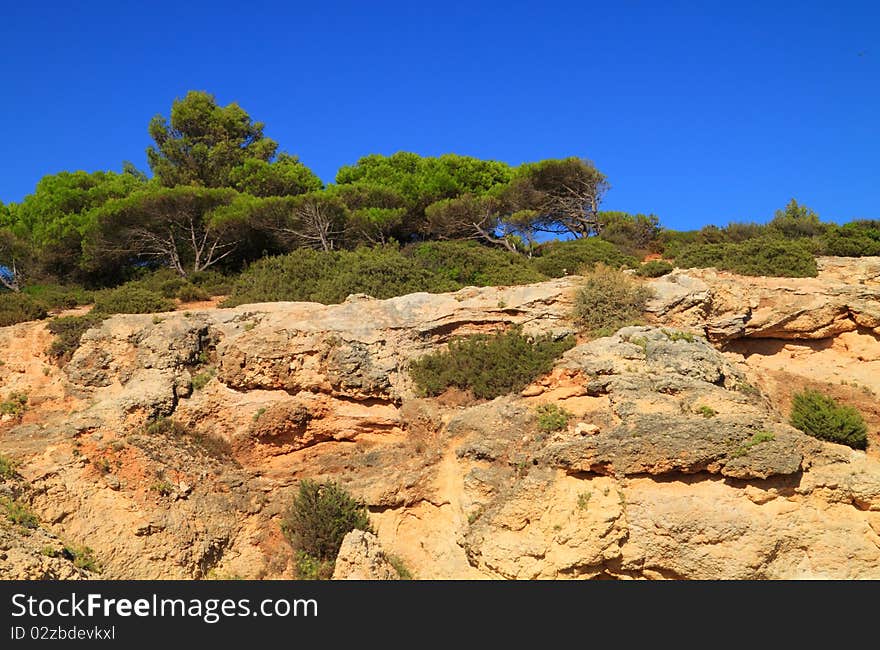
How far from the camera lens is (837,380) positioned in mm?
13070

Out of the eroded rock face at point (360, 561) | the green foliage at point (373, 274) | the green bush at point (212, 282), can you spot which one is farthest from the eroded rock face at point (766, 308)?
the green bush at point (212, 282)

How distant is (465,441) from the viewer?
10508 millimetres

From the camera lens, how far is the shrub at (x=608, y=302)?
12.7m

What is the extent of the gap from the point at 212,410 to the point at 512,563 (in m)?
5.80

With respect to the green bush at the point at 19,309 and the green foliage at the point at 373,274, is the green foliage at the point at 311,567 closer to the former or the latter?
the green foliage at the point at 373,274

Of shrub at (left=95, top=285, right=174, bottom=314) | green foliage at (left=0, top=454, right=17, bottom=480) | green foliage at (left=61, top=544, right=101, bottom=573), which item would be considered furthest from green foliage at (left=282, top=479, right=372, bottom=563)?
shrub at (left=95, top=285, right=174, bottom=314)

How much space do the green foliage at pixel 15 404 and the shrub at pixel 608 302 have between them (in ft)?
32.9

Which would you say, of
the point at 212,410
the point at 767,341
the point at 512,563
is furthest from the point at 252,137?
the point at 512,563

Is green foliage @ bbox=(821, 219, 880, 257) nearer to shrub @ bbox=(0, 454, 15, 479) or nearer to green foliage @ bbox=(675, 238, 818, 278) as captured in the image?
green foliage @ bbox=(675, 238, 818, 278)

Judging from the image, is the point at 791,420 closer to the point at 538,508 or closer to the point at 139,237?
the point at 538,508

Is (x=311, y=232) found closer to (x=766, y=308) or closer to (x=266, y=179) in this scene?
(x=266, y=179)

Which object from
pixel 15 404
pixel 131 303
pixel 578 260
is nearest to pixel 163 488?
pixel 15 404

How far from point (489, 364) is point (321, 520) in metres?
4.00

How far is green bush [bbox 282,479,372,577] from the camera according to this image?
31.4 ft
